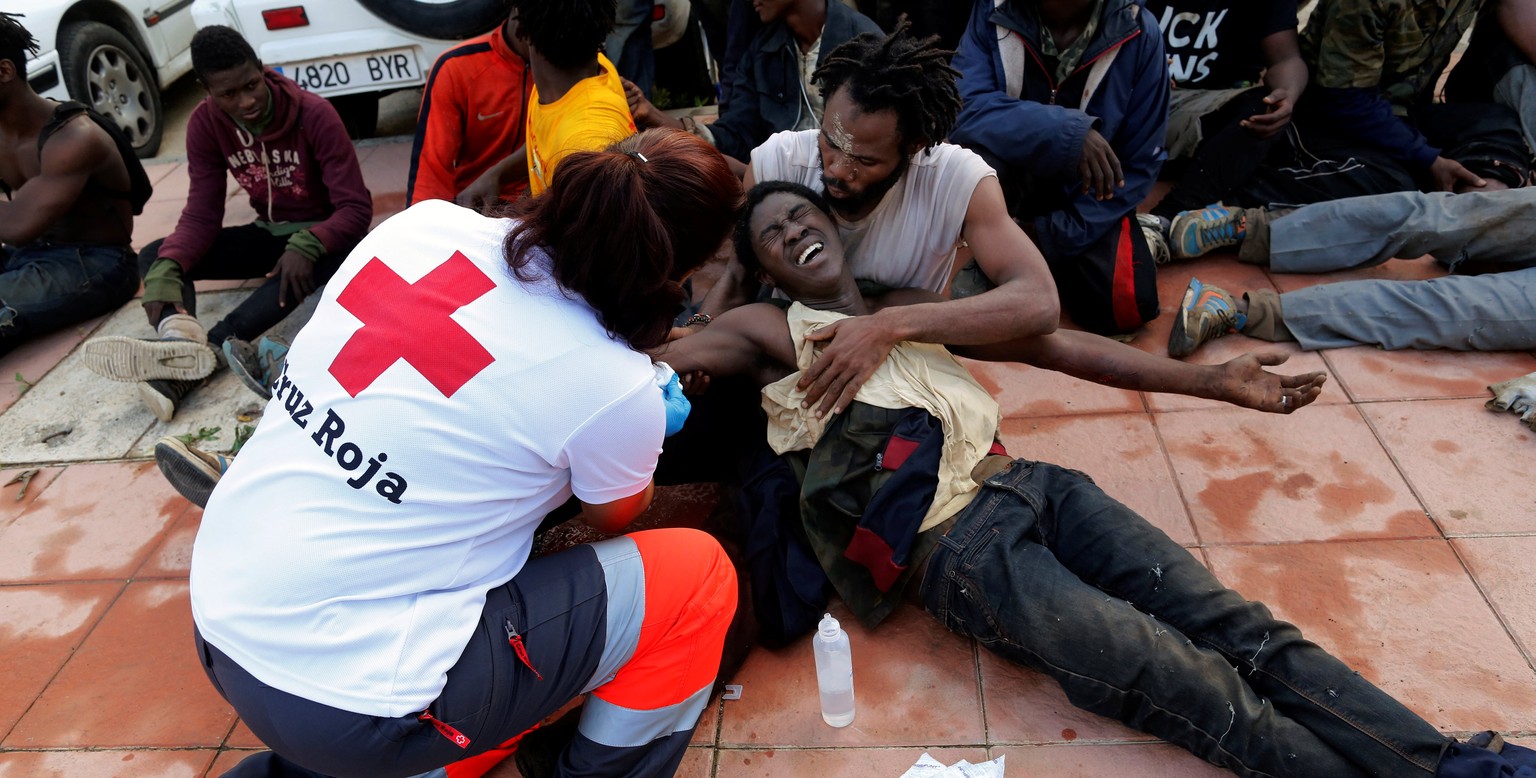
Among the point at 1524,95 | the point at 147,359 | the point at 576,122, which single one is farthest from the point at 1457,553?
the point at 147,359

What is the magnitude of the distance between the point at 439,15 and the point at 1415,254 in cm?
414

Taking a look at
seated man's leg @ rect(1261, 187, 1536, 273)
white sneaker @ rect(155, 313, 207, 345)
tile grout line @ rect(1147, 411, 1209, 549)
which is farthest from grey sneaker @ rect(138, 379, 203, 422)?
seated man's leg @ rect(1261, 187, 1536, 273)

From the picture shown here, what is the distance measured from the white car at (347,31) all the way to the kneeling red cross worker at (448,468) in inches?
120

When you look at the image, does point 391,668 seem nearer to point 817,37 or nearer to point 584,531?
point 584,531

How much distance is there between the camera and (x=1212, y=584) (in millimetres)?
2166

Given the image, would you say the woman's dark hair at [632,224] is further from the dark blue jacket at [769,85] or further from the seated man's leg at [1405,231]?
the seated man's leg at [1405,231]

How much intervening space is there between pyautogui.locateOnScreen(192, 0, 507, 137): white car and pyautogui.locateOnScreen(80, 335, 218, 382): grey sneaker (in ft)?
5.48

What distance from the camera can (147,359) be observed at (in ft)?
11.4

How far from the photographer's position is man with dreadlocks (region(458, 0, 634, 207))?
9.96ft

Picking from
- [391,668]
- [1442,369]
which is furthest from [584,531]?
[1442,369]

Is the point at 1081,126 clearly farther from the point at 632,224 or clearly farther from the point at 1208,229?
the point at 632,224

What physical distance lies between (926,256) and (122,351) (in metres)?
2.80

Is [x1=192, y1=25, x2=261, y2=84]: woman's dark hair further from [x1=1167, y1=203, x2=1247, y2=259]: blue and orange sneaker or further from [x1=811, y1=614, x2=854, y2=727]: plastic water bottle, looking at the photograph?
[x1=1167, y1=203, x2=1247, y2=259]: blue and orange sneaker

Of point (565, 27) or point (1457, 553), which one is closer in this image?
point (1457, 553)
